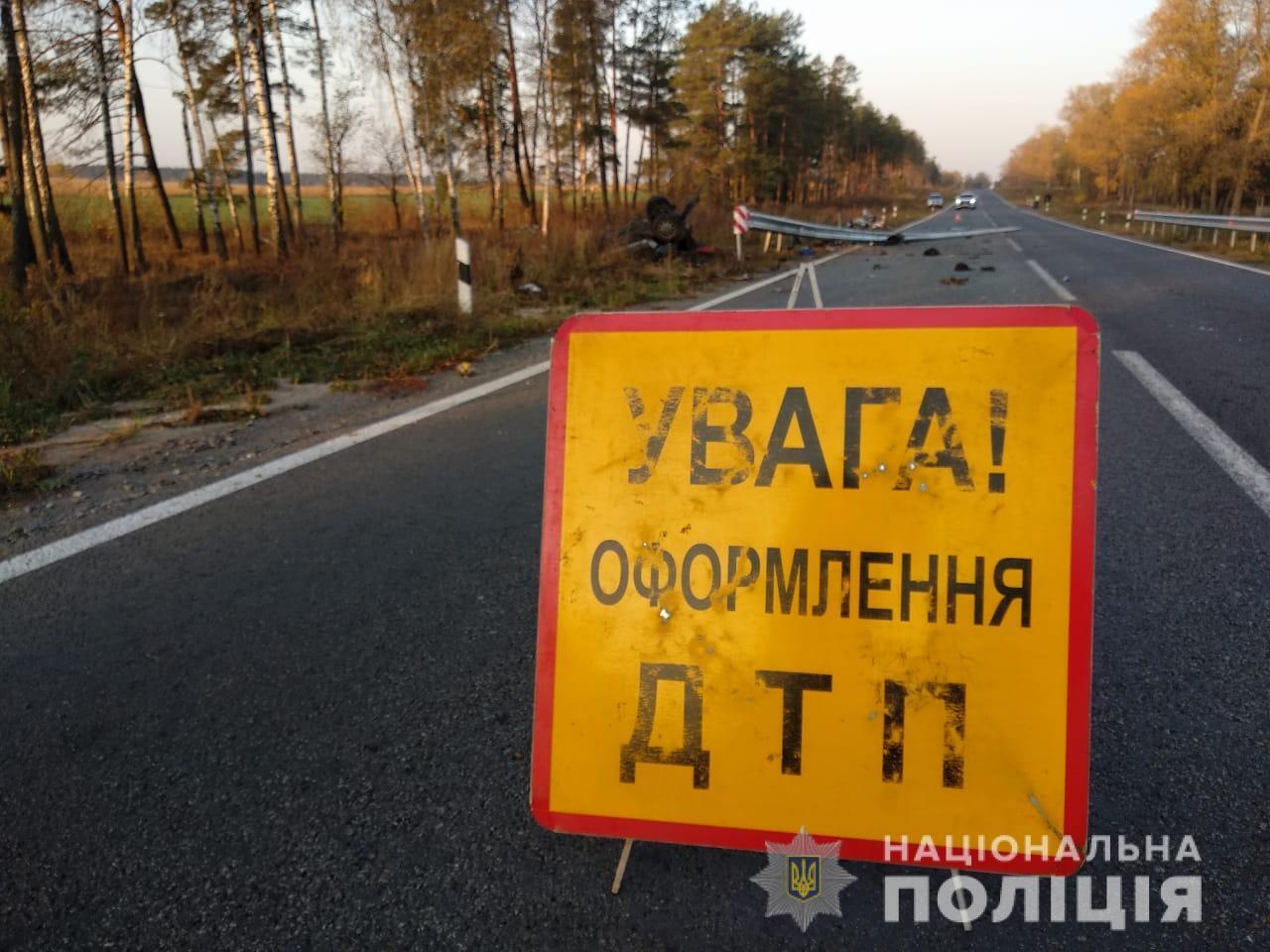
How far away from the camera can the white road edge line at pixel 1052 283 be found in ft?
35.4

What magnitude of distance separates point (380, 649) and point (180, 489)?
2.29 meters

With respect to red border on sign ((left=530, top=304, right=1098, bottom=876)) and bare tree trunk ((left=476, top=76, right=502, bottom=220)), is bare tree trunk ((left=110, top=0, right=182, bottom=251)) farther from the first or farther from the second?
red border on sign ((left=530, top=304, right=1098, bottom=876))

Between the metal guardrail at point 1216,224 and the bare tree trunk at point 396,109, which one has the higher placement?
the bare tree trunk at point 396,109

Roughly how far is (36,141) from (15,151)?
11.0 feet

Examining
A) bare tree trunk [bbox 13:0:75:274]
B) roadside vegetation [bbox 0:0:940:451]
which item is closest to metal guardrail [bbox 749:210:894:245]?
roadside vegetation [bbox 0:0:940:451]

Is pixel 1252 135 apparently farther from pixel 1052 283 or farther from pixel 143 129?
pixel 143 129

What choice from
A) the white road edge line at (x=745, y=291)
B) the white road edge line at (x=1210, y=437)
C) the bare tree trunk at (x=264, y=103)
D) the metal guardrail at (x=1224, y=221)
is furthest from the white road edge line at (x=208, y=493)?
the metal guardrail at (x=1224, y=221)

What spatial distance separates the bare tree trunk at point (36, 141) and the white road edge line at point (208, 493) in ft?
30.1

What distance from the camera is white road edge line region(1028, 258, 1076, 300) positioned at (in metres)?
10.8

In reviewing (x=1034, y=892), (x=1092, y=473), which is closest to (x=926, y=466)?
(x=1092, y=473)

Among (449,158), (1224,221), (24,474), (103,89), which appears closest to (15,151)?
(103,89)

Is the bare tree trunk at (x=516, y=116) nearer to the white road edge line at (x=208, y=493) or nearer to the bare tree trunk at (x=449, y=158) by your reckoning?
the bare tree trunk at (x=449, y=158)

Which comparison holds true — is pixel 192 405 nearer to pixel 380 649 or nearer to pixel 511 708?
pixel 380 649

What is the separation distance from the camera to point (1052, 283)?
12469mm
